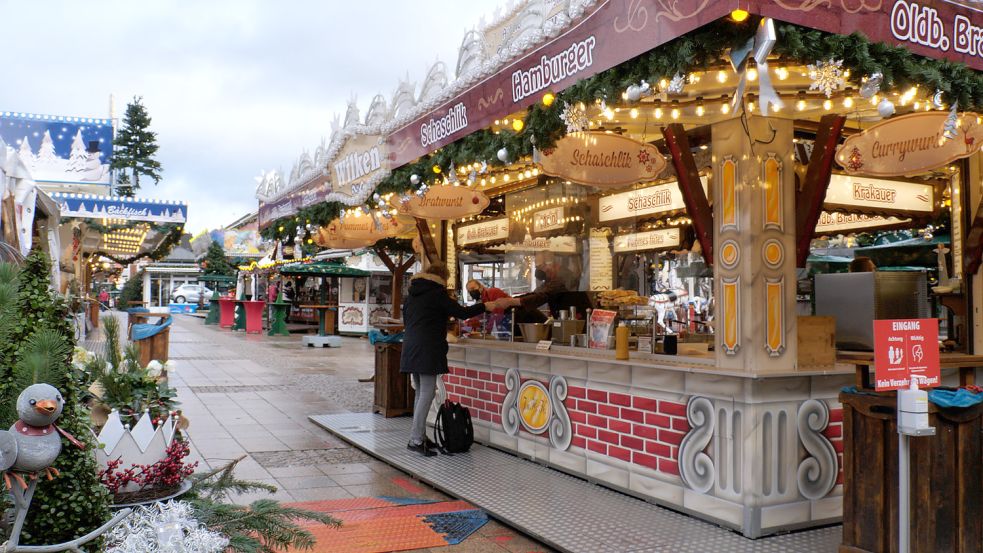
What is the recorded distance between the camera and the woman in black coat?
22.7 ft

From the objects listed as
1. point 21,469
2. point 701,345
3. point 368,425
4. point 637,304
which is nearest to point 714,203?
point 701,345

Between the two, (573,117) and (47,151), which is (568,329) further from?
Result: (47,151)

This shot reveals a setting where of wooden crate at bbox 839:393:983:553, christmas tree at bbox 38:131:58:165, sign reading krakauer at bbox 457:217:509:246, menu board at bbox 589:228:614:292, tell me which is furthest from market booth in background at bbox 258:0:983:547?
christmas tree at bbox 38:131:58:165

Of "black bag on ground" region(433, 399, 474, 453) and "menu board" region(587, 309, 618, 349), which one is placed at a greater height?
"menu board" region(587, 309, 618, 349)

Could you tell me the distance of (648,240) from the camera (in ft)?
25.7

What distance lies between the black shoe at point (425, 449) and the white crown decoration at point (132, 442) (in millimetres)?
3691

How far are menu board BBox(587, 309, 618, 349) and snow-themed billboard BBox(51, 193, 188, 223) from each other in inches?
432

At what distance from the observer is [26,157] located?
17.3 meters

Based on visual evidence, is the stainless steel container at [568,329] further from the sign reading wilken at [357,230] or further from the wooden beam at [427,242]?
the sign reading wilken at [357,230]

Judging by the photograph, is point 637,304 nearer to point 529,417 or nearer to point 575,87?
point 529,417

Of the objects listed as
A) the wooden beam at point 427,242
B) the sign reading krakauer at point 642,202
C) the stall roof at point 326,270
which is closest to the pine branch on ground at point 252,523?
the sign reading krakauer at point 642,202

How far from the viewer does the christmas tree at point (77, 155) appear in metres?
18.1

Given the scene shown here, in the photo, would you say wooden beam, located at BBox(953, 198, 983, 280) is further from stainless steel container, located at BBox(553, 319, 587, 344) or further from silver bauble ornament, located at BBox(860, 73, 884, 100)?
stainless steel container, located at BBox(553, 319, 587, 344)

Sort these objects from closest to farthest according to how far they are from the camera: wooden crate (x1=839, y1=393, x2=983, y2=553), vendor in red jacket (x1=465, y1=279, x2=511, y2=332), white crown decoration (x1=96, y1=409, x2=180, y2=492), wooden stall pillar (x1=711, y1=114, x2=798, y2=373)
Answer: white crown decoration (x1=96, y1=409, x2=180, y2=492), wooden crate (x1=839, y1=393, x2=983, y2=553), wooden stall pillar (x1=711, y1=114, x2=798, y2=373), vendor in red jacket (x1=465, y1=279, x2=511, y2=332)
